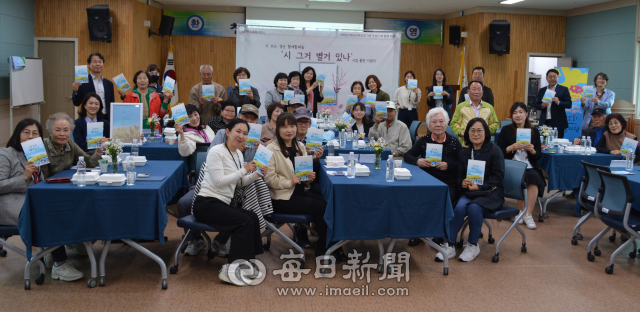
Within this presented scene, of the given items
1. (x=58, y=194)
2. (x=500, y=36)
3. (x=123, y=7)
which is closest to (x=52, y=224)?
(x=58, y=194)

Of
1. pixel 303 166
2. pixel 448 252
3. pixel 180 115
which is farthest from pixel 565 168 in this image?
pixel 180 115

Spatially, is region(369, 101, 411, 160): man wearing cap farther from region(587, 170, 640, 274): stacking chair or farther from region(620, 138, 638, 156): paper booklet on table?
region(620, 138, 638, 156): paper booklet on table

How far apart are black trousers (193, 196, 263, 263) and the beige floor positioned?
0.86 ft

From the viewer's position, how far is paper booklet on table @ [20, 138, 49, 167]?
3.53 metres

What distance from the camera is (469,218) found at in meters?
4.21

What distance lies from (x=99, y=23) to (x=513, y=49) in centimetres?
868

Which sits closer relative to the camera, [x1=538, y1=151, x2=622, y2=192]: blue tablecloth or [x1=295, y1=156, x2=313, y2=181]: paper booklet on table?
[x1=295, y1=156, x2=313, y2=181]: paper booklet on table

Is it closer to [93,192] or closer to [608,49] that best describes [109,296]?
[93,192]

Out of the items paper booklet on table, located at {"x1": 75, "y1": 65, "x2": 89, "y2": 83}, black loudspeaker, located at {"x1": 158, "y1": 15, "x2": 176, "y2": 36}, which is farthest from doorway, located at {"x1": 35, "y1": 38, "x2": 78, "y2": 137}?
paper booklet on table, located at {"x1": 75, "y1": 65, "x2": 89, "y2": 83}

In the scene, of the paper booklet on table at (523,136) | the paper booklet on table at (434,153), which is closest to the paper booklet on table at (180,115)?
the paper booklet on table at (434,153)

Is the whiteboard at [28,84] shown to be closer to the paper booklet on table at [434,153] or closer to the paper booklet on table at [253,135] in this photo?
the paper booklet on table at [253,135]

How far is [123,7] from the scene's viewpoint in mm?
9797

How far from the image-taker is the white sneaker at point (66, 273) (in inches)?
142

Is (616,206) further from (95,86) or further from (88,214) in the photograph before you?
(95,86)
